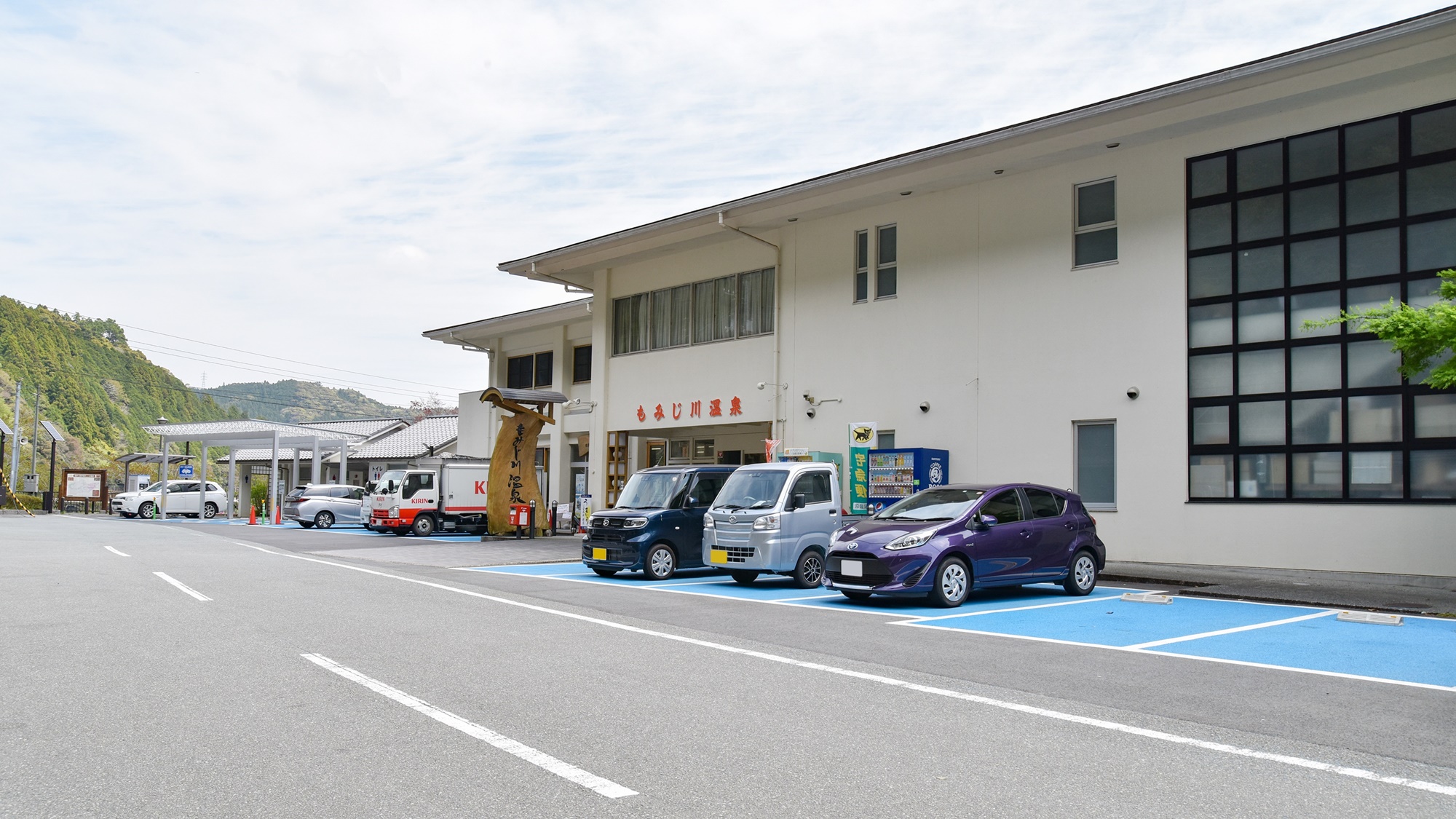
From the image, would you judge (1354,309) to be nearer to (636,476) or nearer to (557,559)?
(636,476)

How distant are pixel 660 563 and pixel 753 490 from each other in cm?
210

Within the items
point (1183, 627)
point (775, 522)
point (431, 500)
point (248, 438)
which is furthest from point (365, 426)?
point (1183, 627)

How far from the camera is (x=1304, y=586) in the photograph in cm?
1514

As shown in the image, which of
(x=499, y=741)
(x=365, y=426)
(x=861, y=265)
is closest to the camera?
(x=499, y=741)

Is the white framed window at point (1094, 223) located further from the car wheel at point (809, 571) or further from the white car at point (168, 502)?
the white car at point (168, 502)

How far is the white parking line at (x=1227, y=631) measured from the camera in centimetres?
969

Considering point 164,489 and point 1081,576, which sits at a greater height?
point 1081,576

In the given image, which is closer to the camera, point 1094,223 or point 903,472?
point 1094,223

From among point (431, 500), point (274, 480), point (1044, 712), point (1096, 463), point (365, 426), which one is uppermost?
point (365, 426)

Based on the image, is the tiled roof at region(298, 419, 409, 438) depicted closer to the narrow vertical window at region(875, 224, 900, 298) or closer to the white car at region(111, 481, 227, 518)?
the white car at region(111, 481, 227, 518)

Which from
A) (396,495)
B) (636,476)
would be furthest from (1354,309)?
(396,495)

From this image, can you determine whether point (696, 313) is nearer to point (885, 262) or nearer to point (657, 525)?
point (885, 262)

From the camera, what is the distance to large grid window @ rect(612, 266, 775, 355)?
2528 cm

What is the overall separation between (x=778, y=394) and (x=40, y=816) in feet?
67.1
